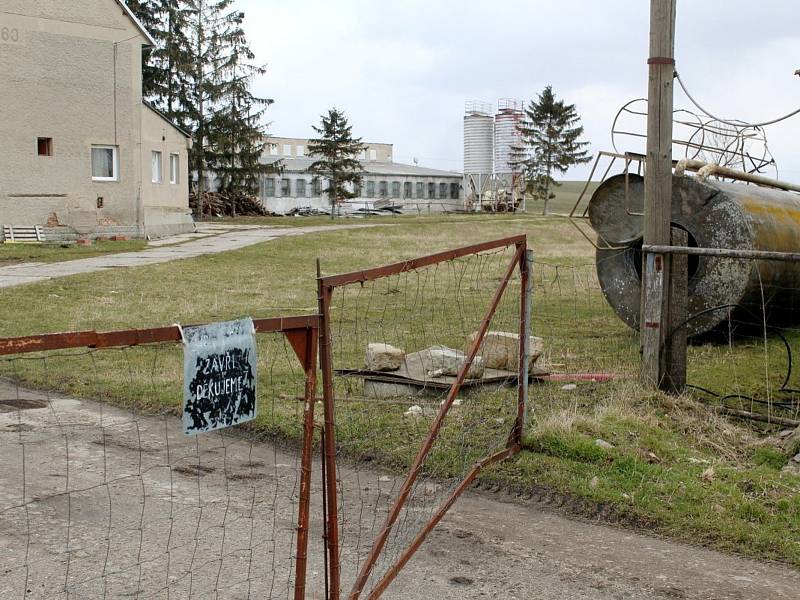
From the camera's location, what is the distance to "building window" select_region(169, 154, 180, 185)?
117 feet

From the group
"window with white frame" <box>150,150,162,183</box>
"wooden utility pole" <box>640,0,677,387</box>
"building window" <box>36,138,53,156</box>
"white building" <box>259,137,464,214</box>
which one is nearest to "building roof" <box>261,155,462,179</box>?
"white building" <box>259,137,464,214</box>

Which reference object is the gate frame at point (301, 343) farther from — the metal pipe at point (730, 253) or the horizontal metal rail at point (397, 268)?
the metal pipe at point (730, 253)

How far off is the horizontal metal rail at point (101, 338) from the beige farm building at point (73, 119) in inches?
1063

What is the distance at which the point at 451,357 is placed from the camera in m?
8.81

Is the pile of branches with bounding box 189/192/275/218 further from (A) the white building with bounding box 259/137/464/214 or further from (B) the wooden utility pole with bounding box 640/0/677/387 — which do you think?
(B) the wooden utility pole with bounding box 640/0/677/387

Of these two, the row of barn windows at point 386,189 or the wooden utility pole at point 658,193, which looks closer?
the wooden utility pole at point 658,193

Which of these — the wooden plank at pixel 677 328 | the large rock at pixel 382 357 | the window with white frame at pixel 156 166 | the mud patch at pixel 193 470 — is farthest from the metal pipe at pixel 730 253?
the window with white frame at pixel 156 166

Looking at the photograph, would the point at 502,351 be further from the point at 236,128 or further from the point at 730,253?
the point at 236,128

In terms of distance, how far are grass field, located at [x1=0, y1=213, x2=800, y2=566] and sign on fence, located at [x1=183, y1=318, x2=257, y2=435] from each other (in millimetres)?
3034

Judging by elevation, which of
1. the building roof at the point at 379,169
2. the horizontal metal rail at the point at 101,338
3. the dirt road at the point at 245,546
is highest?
the building roof at the point at 379,169

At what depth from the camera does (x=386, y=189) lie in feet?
228

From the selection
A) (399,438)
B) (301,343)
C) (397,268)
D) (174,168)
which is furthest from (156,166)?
(301,343)

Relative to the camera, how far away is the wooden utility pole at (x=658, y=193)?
817cm

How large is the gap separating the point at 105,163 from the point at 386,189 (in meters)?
40.0
